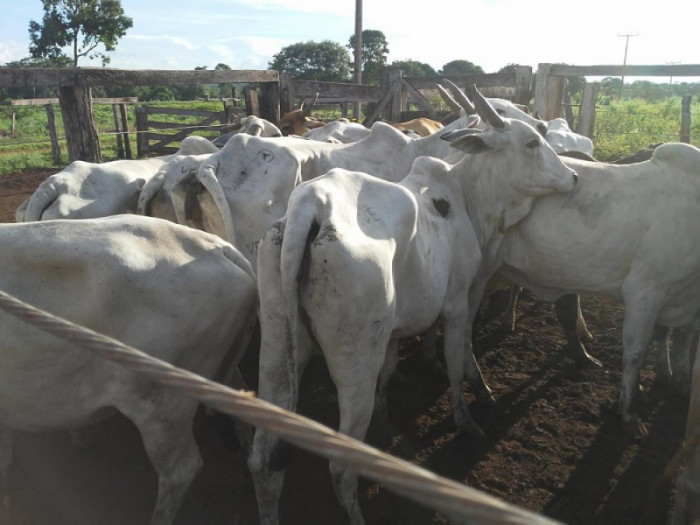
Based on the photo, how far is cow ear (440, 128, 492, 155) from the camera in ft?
14.5

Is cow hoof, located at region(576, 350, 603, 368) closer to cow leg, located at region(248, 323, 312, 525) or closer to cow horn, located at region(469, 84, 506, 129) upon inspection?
cow horn, located at region(469, 84, 506, 129)

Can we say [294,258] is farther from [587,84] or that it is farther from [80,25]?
[80,25]

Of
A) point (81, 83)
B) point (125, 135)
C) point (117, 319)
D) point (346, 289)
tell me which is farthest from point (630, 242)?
point (125, 135)

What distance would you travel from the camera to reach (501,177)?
468 cm

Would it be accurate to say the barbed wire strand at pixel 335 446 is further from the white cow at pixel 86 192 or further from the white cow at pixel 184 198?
the white cow at pixel 86 192

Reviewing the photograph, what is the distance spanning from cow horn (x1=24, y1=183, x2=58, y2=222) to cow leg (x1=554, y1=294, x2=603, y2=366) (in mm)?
4597

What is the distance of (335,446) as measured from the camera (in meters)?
1.02

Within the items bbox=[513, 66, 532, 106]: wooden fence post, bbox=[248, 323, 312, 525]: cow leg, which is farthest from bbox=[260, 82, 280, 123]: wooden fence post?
bbox=[248, 323, 312, 525]: cow leg

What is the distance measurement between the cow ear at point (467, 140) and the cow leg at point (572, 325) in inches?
70.4

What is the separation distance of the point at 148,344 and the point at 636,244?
3684 millimetres

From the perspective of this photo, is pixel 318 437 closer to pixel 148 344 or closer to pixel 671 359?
pixel 148 344

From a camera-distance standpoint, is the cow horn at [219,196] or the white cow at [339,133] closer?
the cow horn at [219,196]

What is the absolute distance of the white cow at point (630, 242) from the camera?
173 inches

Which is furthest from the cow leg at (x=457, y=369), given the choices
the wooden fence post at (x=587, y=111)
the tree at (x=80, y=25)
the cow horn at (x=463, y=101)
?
the tree at (x=80, y=25)
